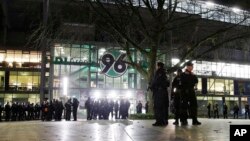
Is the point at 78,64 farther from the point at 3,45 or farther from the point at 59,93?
the point at 3,45

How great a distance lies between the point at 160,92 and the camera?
11.9 meters

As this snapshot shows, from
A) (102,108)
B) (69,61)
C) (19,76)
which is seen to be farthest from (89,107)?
(19,76)

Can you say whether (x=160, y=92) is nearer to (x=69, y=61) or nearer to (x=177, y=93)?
(x=177, y=93)

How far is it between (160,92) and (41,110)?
1995 centimetres

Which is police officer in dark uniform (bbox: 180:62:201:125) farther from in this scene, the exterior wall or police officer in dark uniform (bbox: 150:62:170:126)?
the exterior wall

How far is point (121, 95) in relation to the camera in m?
49.9

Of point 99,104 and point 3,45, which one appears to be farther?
point 3,45

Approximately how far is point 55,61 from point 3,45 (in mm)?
15023

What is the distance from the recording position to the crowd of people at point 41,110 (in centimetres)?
2883

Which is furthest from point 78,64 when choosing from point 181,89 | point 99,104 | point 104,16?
point 181,89

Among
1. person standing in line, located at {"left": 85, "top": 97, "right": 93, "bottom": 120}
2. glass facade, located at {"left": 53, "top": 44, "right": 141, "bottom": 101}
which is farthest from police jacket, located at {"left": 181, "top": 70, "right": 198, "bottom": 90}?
glass facade, located at {"left": 53, "top": 44, "right": 141, "bottom": 101}

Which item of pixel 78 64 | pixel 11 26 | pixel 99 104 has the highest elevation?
pixel 11 26

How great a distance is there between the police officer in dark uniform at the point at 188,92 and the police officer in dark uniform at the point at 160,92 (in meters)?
0.61

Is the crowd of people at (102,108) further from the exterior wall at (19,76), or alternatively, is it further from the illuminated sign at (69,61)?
the exterior wall at (19,76)
